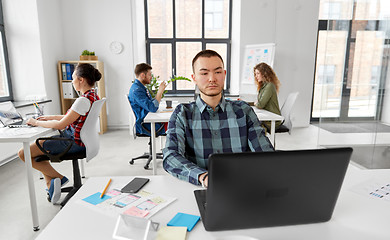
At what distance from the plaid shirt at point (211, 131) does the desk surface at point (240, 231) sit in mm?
297

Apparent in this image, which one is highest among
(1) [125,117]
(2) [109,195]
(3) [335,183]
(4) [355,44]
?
(4) [355,44]

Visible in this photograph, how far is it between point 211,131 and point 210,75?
0.92 ft

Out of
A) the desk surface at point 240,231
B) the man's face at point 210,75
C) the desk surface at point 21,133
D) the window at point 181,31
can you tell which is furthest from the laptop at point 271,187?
the window at point 181,31

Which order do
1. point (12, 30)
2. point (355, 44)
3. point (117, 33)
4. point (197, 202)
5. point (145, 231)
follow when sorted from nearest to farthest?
point (145, 231), point (197, 202), point (355, 44), point (12, 30), point (117, 33)

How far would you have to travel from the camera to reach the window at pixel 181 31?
212 inches

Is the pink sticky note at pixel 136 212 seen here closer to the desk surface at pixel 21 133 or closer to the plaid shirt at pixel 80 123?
the desk surface at pixel 21 133

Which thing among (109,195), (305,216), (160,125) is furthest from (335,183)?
(160,125)

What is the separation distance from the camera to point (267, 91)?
336 cm

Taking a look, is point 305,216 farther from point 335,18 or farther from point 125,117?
point 125,117

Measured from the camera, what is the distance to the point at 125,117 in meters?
5.32

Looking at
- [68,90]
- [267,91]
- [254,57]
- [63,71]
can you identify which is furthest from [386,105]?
Result: [63,71]

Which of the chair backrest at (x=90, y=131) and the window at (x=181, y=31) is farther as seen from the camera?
the window at (x=181, y=31)

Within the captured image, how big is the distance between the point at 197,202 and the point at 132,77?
4499 millimetres

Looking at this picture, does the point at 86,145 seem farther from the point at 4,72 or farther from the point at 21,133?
the point at 4,72
